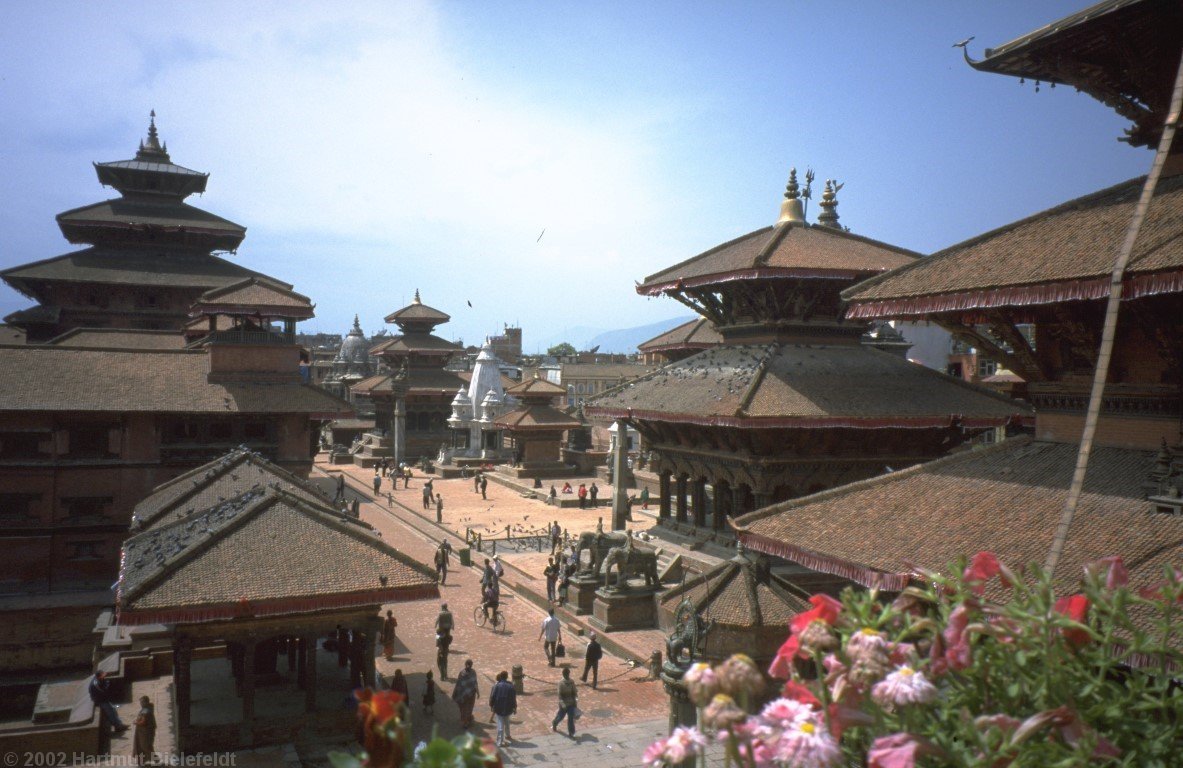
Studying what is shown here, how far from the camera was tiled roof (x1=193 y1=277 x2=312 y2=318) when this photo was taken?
97.8 ft

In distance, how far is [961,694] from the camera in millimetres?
4168

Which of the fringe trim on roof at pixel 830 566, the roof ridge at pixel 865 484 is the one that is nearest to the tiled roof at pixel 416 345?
the roof ridge at pixel 865 484

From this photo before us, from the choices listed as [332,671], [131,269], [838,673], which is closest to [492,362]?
[131,269]

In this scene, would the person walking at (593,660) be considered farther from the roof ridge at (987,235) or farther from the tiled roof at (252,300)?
the tiled roof at (252,300)

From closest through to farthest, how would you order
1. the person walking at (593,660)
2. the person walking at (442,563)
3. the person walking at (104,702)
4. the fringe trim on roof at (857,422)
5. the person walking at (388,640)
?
the person walking at (104,702), the person walking at (593,660), the person walking at (388,640), the fringe trim on roof at (857,422), the person walking at (442,563)

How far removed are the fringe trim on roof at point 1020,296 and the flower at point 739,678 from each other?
7.34 m

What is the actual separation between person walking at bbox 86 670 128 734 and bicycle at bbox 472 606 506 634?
29.4ft

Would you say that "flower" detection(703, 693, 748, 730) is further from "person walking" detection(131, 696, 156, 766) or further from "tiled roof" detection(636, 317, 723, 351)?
"tiled roof" detection(636, 317, 723, 351)

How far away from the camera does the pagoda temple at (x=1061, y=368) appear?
9.46 m

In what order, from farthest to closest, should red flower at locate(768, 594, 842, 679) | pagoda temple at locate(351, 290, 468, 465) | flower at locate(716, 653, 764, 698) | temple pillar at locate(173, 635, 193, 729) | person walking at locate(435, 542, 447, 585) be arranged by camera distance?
pagoda temple at locate(351, 290, 468, 465) → person walking at locate(435, 542, 447, 585) → temple pillar at locate(173, 635, 193, 729) → red flower at locate(768, 594, 842, 679) → flower at locate(716, 653, 764, 698)

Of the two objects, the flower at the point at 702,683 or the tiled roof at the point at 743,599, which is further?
the tiled roof at the point at 743,599

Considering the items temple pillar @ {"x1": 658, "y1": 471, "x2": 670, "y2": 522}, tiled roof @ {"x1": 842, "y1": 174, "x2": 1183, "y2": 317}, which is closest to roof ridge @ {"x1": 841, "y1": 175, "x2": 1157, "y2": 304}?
tiled roof @ {"x1": 842, "y1": 174, "x2": 1183, "y2": 317}

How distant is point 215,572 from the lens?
539 inches

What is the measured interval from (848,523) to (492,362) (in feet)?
168
